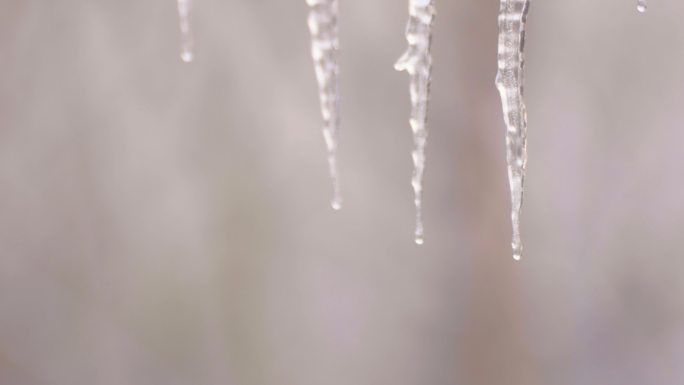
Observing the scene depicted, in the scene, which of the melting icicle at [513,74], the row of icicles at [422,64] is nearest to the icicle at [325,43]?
the row of icicles at [422,64]

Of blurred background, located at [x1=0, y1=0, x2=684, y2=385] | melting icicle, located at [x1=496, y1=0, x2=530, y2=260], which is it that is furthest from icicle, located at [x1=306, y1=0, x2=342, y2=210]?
blurred background, located at [x1=0, y1=0, x2=684, y2=385]

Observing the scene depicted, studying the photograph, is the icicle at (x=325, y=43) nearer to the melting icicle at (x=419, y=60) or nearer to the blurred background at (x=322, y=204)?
the melting icicle at (x=419, y=60)

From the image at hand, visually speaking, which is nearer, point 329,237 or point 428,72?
point 428,72

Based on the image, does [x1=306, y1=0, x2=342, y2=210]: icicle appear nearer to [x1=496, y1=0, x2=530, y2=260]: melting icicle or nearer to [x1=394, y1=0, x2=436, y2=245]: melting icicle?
[x1=394, y1=0, x2=436, y2=245]: melting icicle

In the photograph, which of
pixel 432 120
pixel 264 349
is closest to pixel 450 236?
pixel 432 120

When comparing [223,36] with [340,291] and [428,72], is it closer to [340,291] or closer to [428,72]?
[340,291]

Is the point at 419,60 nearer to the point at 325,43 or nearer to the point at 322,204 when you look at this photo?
the point at 325,43
